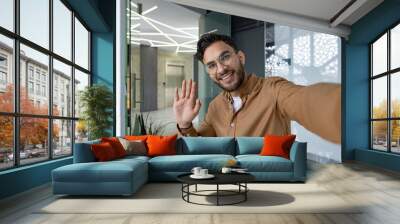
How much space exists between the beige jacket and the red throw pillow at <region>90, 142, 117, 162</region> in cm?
118

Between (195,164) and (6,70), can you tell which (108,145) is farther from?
(6,70)

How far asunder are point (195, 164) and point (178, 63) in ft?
5.73

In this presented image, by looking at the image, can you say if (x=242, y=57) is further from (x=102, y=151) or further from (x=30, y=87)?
(x=30, y=87)

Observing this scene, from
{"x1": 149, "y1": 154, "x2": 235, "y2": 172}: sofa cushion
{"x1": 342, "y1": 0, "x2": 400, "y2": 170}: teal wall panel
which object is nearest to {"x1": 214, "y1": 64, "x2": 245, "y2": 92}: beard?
{"x1": 149, "y1": 154, "x2": 235, "y2": 172}: sofa cushion

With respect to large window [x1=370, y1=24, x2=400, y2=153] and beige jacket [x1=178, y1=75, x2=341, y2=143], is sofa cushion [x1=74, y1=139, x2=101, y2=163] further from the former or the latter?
large window [x1=370, y1=24, x2=400, y2=153]

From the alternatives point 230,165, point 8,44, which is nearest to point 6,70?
point 8,44

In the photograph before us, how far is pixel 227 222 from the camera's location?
117 inches

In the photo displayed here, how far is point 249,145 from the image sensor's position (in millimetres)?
5328

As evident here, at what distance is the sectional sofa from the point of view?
3.94 meters

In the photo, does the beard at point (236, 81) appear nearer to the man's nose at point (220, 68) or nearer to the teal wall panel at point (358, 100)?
the man's nose at point (220, 68)

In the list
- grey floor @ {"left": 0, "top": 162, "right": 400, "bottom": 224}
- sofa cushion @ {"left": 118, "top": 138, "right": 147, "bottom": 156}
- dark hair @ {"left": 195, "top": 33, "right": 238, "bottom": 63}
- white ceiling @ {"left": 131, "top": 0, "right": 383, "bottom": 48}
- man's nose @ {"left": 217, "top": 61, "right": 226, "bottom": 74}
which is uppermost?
white ceiling @ {"left": 131, "top": 0, "right": 383, "bottom": 48}

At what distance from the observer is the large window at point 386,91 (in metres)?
6.60

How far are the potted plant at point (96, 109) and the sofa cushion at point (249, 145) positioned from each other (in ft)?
8.53

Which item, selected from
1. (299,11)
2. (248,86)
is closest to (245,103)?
(248,86)
